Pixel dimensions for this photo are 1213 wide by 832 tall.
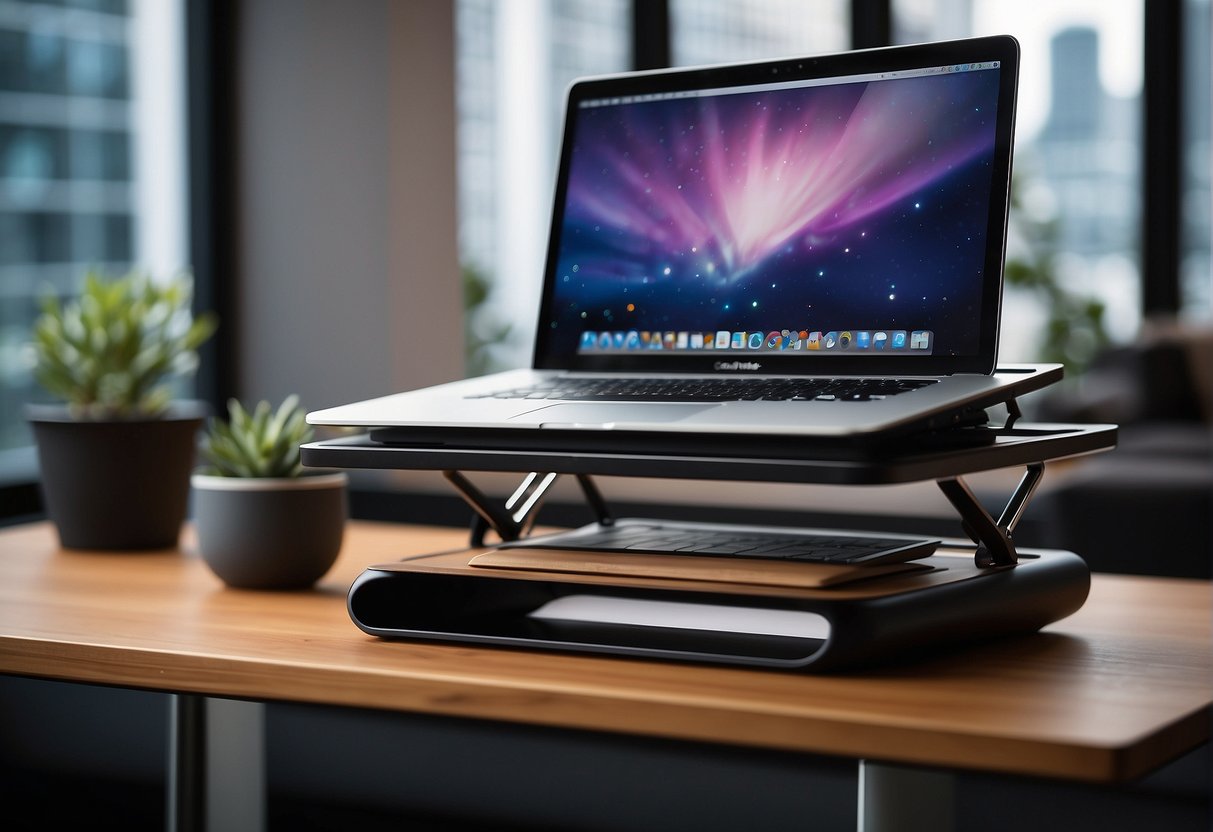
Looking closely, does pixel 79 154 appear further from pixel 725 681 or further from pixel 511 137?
pixel 511 137

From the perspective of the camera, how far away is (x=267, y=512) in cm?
109

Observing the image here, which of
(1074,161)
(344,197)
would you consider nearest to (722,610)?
(344,197)

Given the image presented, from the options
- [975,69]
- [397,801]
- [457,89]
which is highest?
[457,89]

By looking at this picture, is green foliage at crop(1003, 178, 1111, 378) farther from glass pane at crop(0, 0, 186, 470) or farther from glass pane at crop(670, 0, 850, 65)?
glass pane at crop(0, 0, 186, 470)

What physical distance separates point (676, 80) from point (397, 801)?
951 mm

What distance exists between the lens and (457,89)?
2.55 meters

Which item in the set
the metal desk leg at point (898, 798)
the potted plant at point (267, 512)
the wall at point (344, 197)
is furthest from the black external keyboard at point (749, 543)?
the wall at point (344, 197)

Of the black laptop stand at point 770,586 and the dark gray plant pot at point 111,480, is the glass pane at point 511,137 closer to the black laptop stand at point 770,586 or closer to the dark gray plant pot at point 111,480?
the dark gray plant pot at point 111,480

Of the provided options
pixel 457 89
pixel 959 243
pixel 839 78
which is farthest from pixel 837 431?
pixel 457 89

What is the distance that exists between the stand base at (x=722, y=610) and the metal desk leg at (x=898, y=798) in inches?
2.7

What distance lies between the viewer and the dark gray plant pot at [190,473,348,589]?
108cm

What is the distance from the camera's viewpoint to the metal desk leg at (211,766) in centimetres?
120

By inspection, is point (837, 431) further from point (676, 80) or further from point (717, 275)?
point (676, 80)

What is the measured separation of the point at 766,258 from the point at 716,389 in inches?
4.5
